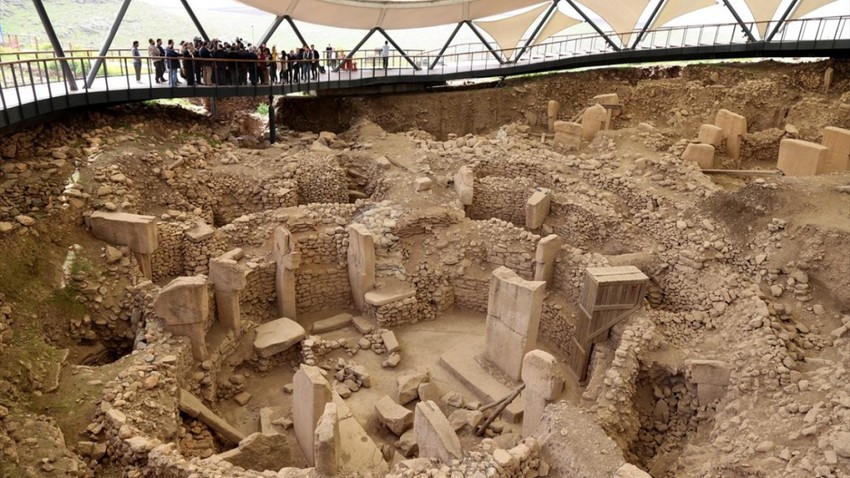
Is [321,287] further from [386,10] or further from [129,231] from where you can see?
[386,10]

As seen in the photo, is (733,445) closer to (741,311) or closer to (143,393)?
(741,311)

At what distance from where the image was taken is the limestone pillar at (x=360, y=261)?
1109 centimetres

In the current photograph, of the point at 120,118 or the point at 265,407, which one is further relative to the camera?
the point at 120,118

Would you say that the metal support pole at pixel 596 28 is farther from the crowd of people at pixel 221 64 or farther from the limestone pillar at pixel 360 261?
the limestone pillar at pixel 360 261

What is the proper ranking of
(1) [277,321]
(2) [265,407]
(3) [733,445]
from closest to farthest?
(3) [733,445] < (2) [265,407] < (1) [277,321]

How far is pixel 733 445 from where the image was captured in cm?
674

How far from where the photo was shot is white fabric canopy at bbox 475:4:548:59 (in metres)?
23.0

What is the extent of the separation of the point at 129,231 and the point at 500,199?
8268mm

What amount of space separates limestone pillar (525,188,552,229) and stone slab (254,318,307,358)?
5.65 metres

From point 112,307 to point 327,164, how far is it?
6.47 metres

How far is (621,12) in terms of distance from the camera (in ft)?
73.9

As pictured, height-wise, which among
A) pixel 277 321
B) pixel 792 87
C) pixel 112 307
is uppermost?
pixel 792 87

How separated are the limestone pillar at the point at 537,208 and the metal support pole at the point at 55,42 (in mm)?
10890

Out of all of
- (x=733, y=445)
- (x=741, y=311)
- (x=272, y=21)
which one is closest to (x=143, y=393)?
(x=733, y=445)
